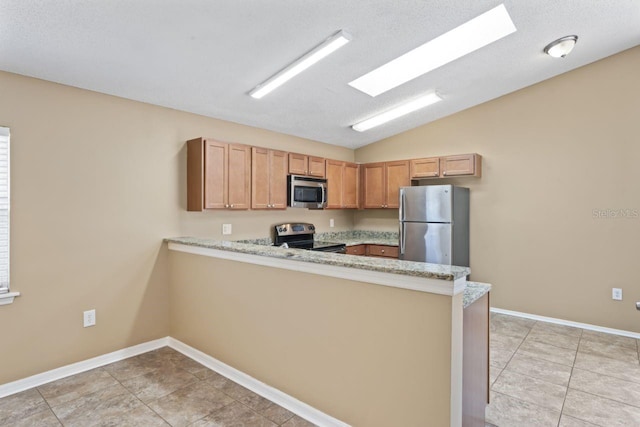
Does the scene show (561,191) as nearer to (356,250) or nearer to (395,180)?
(395,180)

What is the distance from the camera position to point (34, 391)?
8.52 ft

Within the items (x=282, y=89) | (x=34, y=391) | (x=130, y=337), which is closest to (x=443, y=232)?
(x=282, y=89)

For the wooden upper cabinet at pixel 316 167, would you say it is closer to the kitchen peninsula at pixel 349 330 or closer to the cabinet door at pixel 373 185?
the cabinet door at pixel 373 185

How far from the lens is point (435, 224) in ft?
14.4

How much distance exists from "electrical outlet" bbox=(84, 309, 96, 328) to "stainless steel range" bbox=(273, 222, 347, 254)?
2.15 metres

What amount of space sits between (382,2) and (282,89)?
139 cm

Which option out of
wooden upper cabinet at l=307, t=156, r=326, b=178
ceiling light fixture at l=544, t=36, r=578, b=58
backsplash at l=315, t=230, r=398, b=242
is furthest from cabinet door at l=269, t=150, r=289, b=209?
ceiling light fixture at l=544, t=36, r=578, b=58

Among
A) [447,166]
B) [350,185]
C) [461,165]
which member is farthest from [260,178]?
[461,165]

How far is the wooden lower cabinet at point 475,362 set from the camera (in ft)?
5.71

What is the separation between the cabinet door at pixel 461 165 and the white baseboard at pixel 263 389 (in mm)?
3554

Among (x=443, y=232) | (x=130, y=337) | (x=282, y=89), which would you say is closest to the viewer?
(x=130, y=337)

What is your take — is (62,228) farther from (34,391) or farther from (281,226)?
(281,226)

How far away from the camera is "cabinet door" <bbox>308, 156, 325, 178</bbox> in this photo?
4770mm

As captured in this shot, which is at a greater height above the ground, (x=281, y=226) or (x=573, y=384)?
(x=281, y=226)
